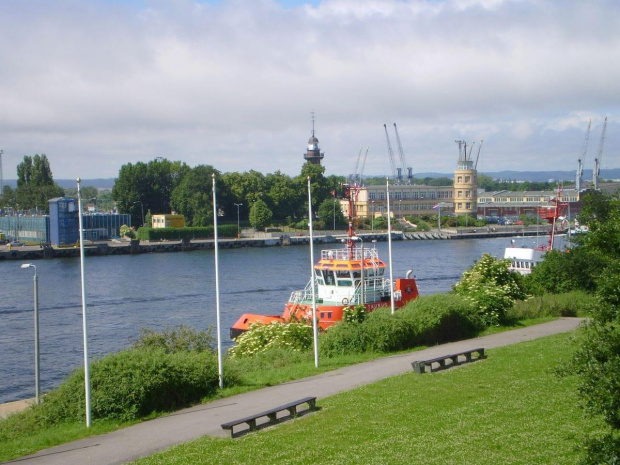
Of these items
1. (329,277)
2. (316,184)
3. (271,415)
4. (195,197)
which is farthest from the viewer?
(316,184)

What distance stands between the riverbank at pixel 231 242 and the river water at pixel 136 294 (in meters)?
3.89

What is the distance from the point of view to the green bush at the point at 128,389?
13859 mm

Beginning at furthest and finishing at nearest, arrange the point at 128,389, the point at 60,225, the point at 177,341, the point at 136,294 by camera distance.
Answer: the point at 60,225 → the point at 136,294 → the point at 177,341 → the point at 128,389

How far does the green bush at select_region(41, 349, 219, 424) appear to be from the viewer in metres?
13.9

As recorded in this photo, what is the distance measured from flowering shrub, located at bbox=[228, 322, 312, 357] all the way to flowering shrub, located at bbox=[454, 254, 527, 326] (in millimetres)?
5615

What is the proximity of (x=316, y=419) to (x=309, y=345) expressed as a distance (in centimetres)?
917

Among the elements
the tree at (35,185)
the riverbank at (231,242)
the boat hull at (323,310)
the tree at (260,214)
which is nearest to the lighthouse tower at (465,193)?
the riverbank at (231,242)

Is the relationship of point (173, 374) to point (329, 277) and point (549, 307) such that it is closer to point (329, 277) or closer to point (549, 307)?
point (549, 307)

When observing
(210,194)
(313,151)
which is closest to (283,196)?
(210,194)

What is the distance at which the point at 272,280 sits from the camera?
5756cm

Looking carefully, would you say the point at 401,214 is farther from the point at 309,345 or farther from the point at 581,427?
the point at 581,427

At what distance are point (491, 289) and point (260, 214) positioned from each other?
79.0 meters

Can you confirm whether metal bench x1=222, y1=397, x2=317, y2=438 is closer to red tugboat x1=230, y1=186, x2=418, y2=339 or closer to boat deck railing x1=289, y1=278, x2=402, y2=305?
red tugboat x1=230, y1=186, x2=418, y2=339

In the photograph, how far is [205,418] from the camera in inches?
534
